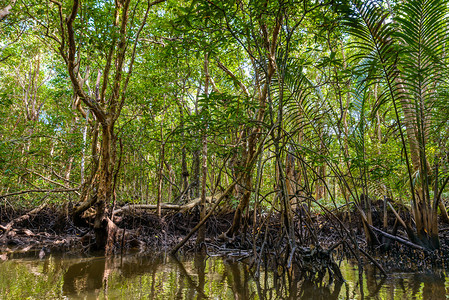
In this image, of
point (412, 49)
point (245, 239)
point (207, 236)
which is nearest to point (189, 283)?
point (245, 239)

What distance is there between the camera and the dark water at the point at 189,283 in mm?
2830

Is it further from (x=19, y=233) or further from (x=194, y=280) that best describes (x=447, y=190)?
(x=19, y=233)

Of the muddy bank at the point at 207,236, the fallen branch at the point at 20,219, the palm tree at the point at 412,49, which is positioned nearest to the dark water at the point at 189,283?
the muddy bank at the point at 207,236

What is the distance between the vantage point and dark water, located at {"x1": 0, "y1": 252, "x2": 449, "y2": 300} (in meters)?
2.83

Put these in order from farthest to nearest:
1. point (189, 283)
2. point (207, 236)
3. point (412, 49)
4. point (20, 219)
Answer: point (20, 219)
point (207, 236)
point (412, 49)
point (189, 283)

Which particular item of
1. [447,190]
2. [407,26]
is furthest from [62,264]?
[447,190]

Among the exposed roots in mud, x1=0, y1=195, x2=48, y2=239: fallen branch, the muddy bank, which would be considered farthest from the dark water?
x1=0, y1=195, x2=48, y2=239: fallen branch

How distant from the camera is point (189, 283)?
11.1 feet

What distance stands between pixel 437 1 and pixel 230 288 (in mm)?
3726

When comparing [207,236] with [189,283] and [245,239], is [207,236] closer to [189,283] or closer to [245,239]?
[245,239]

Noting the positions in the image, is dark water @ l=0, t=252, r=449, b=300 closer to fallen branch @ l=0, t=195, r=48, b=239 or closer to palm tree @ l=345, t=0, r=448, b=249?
palm tree @ l=345, t=0, r=448, b=249

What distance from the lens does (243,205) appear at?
5816mm

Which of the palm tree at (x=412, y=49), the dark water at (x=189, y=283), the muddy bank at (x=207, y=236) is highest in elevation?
the palm tree at (x=412, y=49)

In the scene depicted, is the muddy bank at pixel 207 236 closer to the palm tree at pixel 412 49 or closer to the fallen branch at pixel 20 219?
the fallen branch at pixel 20 219
